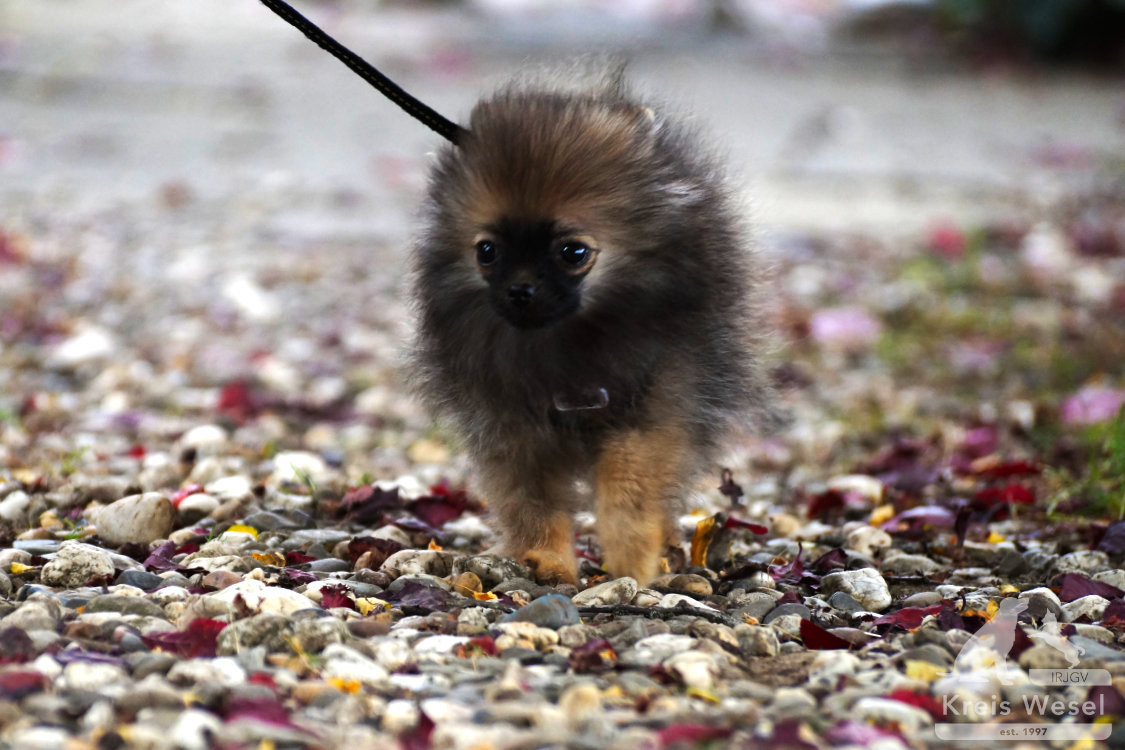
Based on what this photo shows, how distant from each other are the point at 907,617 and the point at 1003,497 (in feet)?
4.38

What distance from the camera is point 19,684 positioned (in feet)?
7.25

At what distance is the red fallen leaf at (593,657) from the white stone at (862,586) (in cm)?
78

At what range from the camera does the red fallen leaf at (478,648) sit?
2539 millimetres

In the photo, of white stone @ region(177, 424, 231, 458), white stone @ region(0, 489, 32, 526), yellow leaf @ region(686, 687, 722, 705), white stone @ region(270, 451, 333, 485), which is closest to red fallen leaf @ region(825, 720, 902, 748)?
yellow leaf @ region(686, 687, 722, 705)

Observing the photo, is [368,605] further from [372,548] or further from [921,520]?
[921,520]

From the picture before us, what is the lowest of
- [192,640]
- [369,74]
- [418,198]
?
[192,640]

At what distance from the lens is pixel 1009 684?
93.9 inches

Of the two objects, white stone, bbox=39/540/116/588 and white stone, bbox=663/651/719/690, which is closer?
white stone, bbox=663/651/719/690

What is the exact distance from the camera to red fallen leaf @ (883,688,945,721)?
2275 mm

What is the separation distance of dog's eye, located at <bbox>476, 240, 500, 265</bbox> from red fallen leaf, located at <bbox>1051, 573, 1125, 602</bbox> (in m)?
1.53

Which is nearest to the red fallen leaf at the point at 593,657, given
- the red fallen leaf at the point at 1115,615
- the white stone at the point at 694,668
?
the white stone at the point at 694,668

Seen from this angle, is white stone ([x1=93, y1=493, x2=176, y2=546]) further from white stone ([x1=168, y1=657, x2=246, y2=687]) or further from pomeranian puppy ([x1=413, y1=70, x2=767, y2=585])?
white stone ([x1=168, y1=657, x2=246, y2=687])

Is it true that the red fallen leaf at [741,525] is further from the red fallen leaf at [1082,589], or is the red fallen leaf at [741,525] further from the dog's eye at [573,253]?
the dog's eye at [573,253]

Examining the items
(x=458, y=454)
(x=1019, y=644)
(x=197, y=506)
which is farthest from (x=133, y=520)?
(x=1019, y=644)
